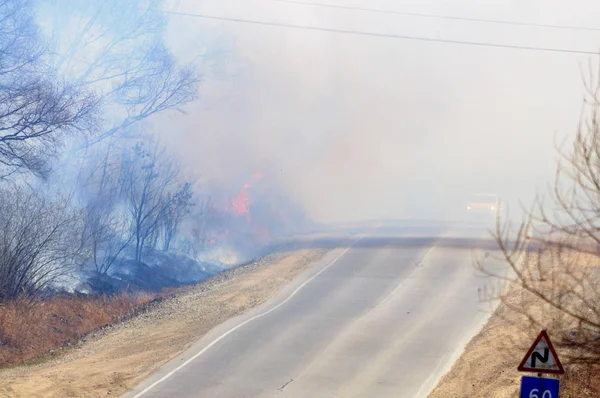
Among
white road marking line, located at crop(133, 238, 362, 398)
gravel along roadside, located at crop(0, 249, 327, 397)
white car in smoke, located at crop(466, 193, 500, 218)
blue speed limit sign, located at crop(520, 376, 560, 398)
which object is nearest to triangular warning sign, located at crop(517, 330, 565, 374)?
blue speed limit sign, located at crop(520, 376, 560, 398)

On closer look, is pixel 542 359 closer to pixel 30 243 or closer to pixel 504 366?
pixel 504 366

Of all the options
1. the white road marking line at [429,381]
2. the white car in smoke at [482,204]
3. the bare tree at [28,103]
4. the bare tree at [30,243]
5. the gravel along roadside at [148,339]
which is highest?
the bare tree at [28,103]

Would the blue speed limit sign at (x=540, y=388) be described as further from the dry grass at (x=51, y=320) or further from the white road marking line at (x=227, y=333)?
the dry grass at (x=51, y=320)

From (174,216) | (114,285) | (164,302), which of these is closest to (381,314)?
(164,302)

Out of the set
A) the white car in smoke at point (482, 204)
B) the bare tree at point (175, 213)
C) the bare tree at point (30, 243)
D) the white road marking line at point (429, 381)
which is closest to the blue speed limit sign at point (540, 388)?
the white road marking line at point (429, 381)

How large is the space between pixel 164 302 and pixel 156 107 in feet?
46.9

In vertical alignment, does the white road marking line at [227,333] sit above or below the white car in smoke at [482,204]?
below

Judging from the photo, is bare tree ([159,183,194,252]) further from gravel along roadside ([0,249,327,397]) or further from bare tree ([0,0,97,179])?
gravel along roadside ([0,249,327,397])

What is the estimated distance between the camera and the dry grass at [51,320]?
16.3 m

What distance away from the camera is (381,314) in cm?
1653

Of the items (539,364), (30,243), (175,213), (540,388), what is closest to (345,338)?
(539,364)

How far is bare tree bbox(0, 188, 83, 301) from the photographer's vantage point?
19.2 m

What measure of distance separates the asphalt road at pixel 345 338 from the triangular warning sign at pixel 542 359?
5181 mm

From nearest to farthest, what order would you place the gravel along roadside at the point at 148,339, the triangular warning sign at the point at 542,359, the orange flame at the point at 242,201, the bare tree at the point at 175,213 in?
the triangular warning sign at the point at 542,359, the gravel along roadside at the point at 148,339, the bare tree at the point at 175,213, the orange flame at the point at 242,201
